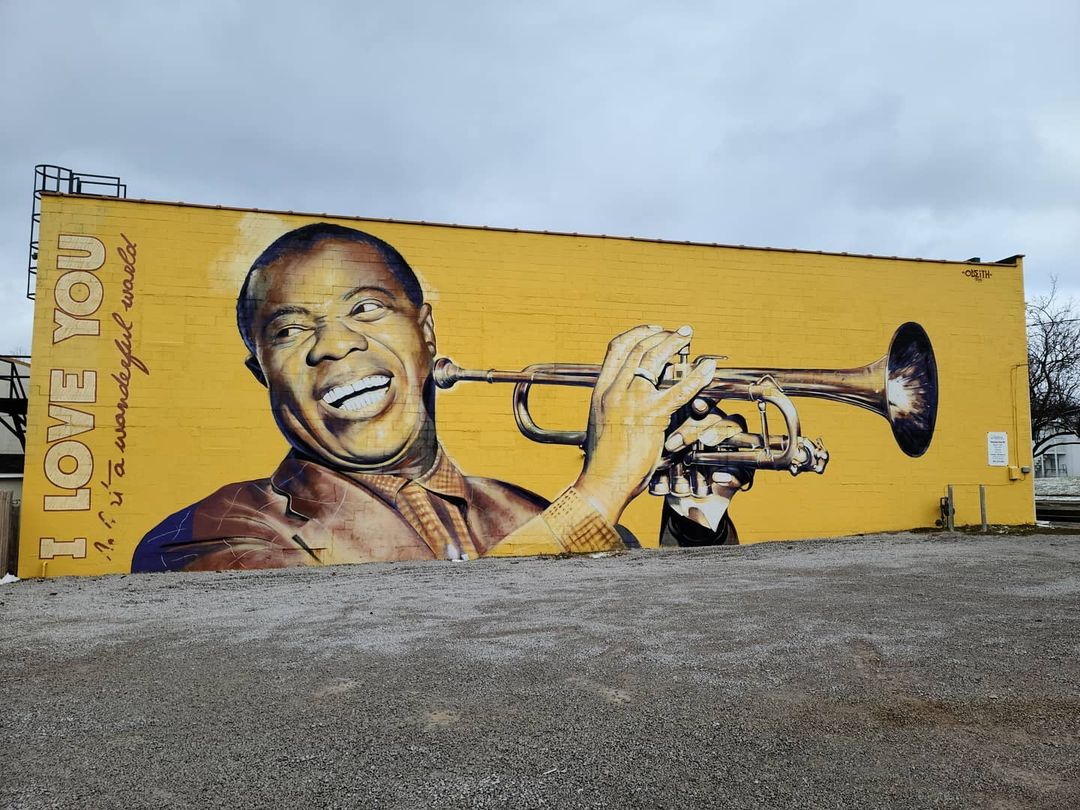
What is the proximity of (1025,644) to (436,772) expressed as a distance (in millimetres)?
5001

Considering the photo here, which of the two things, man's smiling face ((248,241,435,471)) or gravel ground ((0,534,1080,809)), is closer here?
gravel ground ((0,534,1080,809))

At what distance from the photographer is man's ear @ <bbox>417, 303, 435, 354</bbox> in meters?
15.2

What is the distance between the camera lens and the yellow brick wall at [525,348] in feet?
45.6

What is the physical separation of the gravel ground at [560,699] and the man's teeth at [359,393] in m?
5.29

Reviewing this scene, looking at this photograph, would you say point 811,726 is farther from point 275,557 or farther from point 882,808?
point 275,557

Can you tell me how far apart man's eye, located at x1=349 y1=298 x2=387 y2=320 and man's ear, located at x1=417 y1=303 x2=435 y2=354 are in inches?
27.4

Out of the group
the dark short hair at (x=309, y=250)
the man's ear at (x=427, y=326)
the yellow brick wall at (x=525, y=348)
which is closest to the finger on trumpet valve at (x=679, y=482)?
the yellow brick wall at (x=525, y=348)

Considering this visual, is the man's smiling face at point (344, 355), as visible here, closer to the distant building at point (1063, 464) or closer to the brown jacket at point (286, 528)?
the brown jacket at point (286, 528)

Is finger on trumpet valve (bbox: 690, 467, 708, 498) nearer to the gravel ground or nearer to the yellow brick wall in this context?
the yellow brick wall

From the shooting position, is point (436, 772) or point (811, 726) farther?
point (811, 726)

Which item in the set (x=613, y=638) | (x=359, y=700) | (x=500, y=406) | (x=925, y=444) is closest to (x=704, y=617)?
(x=613, y=638)

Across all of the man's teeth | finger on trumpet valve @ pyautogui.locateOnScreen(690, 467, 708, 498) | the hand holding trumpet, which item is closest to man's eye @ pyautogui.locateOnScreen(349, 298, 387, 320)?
the man's teeth

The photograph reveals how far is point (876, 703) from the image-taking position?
16.9 ft

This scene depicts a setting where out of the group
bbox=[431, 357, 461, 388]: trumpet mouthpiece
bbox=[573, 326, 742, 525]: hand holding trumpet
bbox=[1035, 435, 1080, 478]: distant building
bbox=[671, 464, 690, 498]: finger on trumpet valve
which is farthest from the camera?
bbox=[1035, 435, 1080, 478]: distant building
